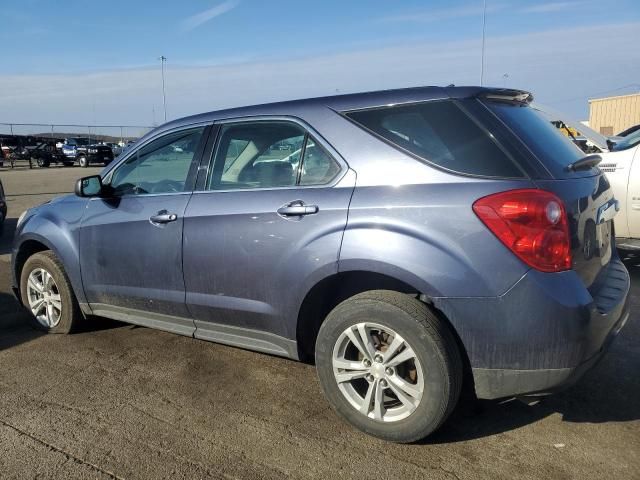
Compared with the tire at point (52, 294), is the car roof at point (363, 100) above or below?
above

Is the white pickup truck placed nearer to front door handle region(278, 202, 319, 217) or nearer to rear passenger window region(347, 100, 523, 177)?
rear passenger window region(347, 100, 523, 177)

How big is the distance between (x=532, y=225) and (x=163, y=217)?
Result: 230cm

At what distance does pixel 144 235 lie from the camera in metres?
3.84

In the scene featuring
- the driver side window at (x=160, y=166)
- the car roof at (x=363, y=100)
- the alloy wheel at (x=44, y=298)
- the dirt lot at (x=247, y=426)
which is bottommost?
the dirt lot at (x=247, y=426)

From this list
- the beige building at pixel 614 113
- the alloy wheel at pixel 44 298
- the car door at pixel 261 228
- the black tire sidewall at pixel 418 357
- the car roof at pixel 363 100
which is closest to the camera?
the black tire sidewall at pixel 418 357

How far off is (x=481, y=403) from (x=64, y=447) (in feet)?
7.47

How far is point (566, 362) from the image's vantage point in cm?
258

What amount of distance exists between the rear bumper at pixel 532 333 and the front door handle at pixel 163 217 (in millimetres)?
1837

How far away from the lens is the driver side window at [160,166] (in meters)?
Answer: 3.84

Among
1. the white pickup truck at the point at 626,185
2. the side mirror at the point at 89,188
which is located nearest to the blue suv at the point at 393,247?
the side mirror at the point at 89,188

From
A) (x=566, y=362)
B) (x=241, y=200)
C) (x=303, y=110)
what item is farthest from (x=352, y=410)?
(x=303, y=110)

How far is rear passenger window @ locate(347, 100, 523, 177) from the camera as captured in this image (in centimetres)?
271

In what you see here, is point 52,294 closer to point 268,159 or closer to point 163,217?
point 163,217

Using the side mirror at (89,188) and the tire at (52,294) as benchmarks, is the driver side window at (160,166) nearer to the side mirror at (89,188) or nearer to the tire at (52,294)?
the side mirror at (89,188)
